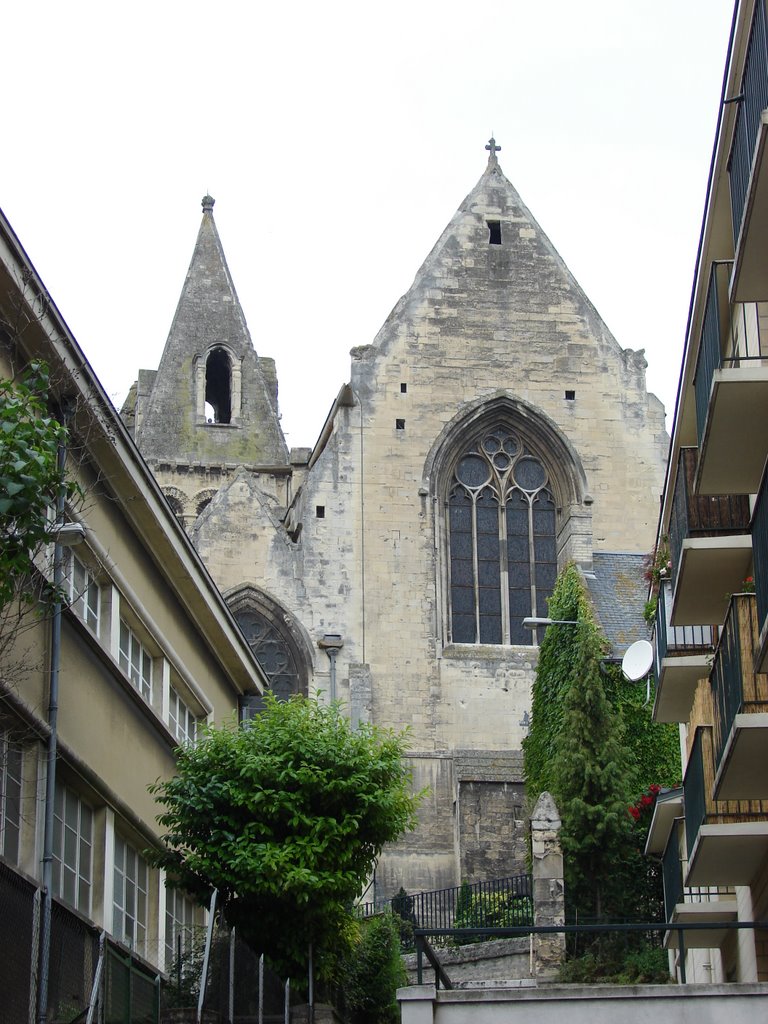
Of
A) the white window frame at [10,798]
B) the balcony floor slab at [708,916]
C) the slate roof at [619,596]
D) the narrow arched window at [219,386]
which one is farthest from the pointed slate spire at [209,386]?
the white window frame at [10,798]

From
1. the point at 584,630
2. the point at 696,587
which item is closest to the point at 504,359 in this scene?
the point at 584,630

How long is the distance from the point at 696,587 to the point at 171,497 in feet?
103

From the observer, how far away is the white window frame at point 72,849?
18469mm

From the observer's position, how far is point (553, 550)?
1609 inches

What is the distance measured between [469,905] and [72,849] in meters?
15.8

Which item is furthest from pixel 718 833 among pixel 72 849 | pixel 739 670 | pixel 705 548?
pixel 72 849

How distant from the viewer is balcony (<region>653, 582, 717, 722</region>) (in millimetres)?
22891

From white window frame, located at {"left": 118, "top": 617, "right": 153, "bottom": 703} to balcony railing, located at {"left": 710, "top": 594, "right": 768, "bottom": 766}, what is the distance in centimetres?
642

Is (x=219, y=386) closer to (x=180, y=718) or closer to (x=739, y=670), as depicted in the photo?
(x=180, y=718)

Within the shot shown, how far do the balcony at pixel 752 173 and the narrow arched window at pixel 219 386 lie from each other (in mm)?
37884

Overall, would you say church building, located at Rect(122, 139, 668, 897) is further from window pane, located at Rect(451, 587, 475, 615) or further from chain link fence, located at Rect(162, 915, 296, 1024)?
chain link fence, located at Rect(162, 915, 296, 1024)

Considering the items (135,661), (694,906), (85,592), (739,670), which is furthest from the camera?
(135,661)

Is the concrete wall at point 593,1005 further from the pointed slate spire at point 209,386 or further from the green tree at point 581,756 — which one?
the pointed slate spire at point 209,386

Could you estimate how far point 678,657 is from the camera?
75.5 ft
